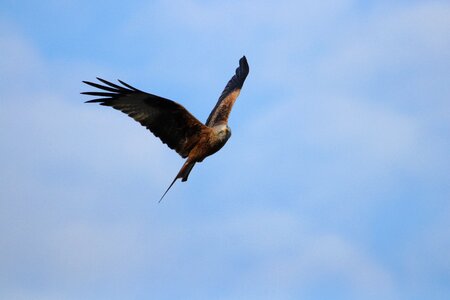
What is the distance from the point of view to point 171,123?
14.7 metres

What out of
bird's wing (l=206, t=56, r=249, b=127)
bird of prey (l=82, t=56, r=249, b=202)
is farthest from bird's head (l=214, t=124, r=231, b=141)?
bird's wing (l=206, t=56, r=249, b=127)

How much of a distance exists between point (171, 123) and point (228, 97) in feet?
9.43

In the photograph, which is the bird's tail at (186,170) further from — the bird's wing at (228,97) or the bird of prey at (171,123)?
the bird's wing at (228,97)

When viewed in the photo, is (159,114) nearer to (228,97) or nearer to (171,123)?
(171,123)

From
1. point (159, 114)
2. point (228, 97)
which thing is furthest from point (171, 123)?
point (228, 97)

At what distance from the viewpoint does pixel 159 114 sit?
14609 mm

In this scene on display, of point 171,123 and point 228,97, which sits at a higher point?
point 228,97

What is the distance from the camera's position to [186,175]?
14805 mm

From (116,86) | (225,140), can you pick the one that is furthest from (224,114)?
(116,86)

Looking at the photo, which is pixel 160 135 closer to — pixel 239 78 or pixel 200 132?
pixel 200 132

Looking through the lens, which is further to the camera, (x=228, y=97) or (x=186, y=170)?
(x=228, y=97)

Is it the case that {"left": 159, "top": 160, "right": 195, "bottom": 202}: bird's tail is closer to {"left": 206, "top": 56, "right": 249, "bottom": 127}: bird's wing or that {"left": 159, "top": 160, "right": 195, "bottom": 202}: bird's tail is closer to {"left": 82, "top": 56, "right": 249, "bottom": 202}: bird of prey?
{"left": 82, "top": 56, "right": 249, "bottom": 202}: bird of prey

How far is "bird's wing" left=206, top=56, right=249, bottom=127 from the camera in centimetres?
1630

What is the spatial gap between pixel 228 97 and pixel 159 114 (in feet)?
9.91
